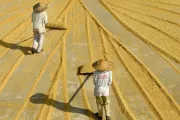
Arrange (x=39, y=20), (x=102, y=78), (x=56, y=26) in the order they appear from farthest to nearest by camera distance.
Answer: (x=56, y=26) < (x=39, y=20) < (x=102, y=78)

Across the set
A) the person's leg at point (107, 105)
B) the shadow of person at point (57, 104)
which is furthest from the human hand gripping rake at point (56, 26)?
the person's leg at point (107, 105)

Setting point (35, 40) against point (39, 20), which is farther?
point (35, 40)

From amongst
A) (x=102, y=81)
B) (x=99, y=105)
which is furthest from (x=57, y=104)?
(x=102, y=81)

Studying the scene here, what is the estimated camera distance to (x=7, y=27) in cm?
1118

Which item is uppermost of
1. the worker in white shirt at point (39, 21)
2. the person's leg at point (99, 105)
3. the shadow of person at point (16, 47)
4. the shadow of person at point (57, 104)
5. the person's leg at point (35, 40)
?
the worker in white shirt at point (39, 21)

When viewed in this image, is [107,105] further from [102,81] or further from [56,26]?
[56,26]

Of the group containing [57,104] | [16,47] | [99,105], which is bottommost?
[57,104]

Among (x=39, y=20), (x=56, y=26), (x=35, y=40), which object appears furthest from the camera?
(x=56, y=26)

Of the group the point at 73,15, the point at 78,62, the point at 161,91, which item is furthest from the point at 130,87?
the point at 73,15

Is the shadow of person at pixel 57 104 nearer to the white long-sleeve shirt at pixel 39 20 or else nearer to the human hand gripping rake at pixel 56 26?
the white long-sleeve shirt at pixel 39 20

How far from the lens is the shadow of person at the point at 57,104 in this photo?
7004 millimetres

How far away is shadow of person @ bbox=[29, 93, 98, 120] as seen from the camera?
23.0ft

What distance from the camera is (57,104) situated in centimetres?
728

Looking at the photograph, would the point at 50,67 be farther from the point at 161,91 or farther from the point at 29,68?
the point at 161,91
